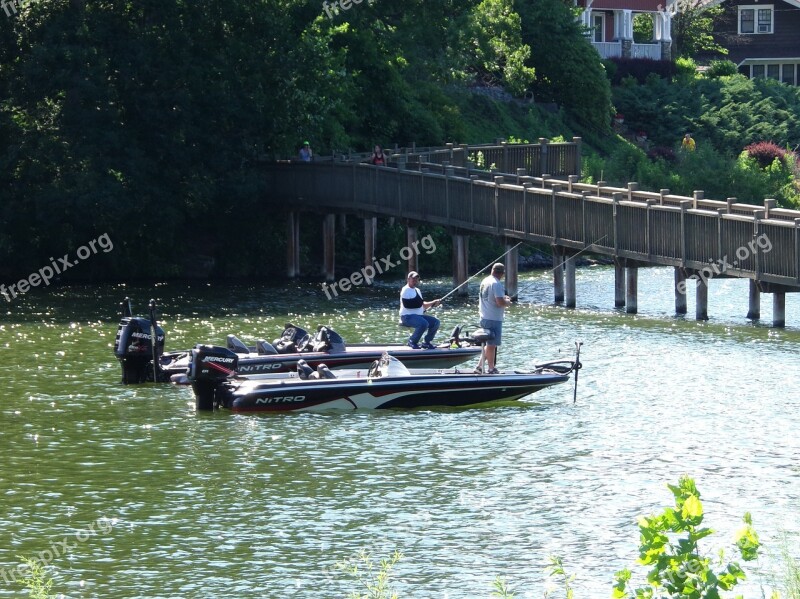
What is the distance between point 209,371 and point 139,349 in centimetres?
283

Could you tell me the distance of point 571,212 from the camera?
38.1m

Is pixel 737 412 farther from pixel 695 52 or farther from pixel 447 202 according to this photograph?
pixel 695 52

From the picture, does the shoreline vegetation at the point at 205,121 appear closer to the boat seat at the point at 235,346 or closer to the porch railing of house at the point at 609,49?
the boat seat at the point at 235,346

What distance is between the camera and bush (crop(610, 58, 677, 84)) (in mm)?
76062

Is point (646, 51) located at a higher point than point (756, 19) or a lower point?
lower

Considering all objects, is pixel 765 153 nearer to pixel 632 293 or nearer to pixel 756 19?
pixel 756 19

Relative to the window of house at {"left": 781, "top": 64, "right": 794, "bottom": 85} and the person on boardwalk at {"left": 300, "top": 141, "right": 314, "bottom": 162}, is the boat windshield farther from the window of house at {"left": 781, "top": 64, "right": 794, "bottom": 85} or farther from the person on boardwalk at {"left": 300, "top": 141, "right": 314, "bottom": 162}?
the window of house at {"left": 781, "top": 64, "right": 794, "bottom": 85}

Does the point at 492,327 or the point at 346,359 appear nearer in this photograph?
the point at 492,327

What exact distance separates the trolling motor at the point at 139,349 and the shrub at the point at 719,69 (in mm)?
54230

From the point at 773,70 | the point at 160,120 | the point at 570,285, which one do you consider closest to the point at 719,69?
the point at 773,70

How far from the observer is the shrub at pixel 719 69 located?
77.9m

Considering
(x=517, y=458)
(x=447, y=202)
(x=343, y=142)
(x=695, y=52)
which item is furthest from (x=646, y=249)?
(x=695, y=52)

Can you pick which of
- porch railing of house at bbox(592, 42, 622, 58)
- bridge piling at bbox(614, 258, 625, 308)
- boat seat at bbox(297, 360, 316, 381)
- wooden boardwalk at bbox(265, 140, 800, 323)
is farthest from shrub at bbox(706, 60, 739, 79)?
boat seat at bbox(297, 360, 316, 381)

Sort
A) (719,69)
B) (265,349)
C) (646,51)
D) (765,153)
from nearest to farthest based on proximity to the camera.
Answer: (265,349)
(765,153)
(719,69)
(646,51)
